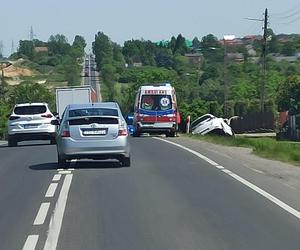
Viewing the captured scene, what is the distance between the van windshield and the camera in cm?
4306

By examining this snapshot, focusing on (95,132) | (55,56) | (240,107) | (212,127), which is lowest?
(240,107)

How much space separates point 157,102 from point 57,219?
31150mm

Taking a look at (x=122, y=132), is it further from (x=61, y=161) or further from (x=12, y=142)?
(x=12, y=142)

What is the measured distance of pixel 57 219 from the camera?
1215cm

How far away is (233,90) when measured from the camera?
11219cm

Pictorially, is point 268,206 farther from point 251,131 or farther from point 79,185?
point 251,131

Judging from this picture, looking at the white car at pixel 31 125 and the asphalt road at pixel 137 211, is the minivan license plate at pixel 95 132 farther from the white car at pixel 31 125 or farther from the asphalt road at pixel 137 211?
the white car at pixel 31 125

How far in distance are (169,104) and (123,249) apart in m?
33.7

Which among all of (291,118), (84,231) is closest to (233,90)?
(291,118)

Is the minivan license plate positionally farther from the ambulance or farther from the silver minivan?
the ambulance

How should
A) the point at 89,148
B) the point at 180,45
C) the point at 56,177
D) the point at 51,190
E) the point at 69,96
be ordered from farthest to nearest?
1. the point at 180,45
2. the point at 69,96
3. the point at 89,148
4. the point at 56,177
5. the point at 51,190

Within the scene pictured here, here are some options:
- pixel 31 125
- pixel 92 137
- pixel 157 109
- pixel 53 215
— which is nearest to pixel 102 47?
pixel 157 109

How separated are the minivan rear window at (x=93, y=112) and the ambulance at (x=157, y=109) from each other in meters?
21.8

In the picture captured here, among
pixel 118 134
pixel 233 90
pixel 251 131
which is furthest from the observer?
Answer: pixel 233 90
